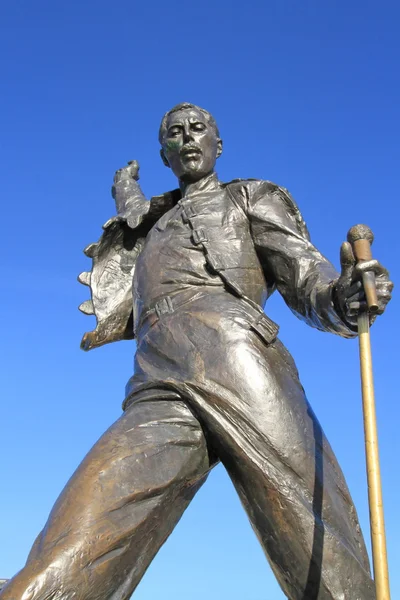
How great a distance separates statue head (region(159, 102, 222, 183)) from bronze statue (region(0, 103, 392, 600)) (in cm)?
2

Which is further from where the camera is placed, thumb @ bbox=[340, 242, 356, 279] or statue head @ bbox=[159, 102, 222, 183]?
statue head @ bbox=[159, 102, 222, 183]

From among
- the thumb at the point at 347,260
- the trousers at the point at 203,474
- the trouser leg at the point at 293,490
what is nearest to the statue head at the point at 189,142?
the trousers at the point at 203,474

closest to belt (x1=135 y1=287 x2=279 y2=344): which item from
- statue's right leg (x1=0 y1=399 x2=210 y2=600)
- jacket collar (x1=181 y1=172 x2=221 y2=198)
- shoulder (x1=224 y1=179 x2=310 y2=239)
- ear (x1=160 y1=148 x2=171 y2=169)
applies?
statue's right leg (x1=0 y1=399 x2=210 y2=600)

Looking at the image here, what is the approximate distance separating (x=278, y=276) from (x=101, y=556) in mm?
2323

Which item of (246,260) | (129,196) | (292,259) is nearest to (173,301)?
(246,260)

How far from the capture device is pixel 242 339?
539 cm

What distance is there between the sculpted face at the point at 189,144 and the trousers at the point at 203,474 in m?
1.38

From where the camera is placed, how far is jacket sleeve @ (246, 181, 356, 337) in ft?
18.1

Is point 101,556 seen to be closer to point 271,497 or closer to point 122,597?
point 122,597

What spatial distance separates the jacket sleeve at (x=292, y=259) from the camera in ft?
18.1

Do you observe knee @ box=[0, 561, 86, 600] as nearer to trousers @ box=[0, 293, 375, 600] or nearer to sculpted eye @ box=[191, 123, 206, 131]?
trousers @ box=[0, 293, 375, 600]

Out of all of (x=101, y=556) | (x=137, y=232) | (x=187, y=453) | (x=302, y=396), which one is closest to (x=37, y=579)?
(x=101, y=556)

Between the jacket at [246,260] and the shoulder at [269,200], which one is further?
the shoulder at [269,200]

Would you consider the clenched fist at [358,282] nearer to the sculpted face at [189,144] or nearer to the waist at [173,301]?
the waist at [173,301]
